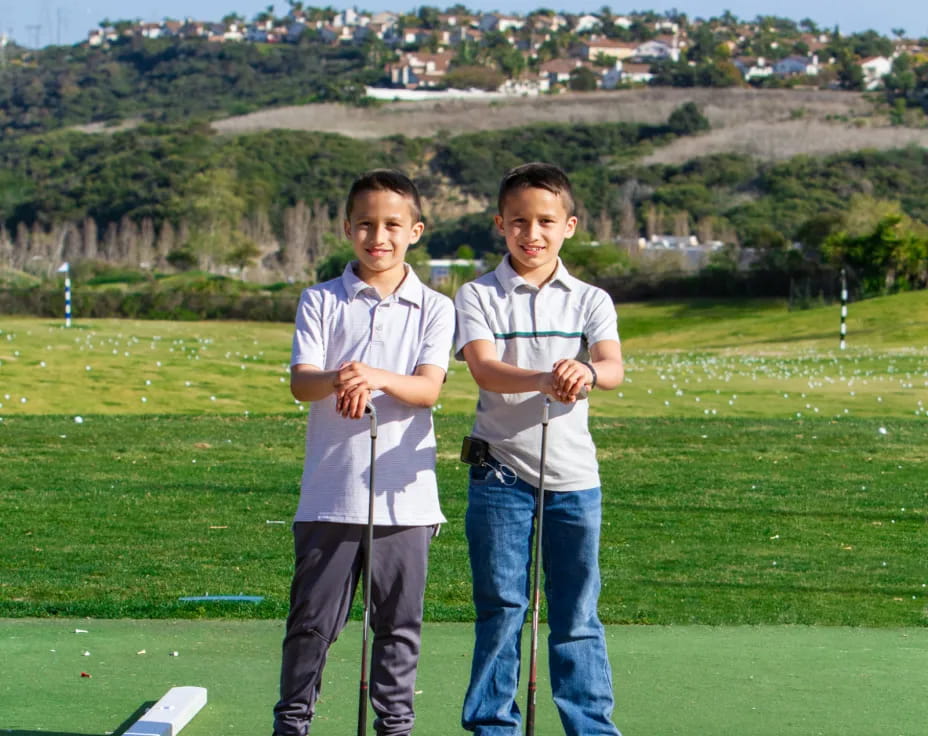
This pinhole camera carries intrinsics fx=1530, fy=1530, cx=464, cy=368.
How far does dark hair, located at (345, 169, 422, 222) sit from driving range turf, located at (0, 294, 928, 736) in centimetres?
152

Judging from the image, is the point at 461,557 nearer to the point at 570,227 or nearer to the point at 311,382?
the point at 570,227

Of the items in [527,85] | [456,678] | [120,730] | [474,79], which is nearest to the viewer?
[120,730]

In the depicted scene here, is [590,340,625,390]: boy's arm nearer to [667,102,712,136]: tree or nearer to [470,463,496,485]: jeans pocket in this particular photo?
[470,463,496,485]: jeans pocket

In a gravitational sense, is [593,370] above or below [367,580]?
above

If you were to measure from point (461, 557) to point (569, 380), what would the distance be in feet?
14.8

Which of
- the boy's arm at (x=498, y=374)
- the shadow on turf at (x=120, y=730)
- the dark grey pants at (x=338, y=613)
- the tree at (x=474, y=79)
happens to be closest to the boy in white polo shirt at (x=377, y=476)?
the dark grey pants at (x=338, y=613)

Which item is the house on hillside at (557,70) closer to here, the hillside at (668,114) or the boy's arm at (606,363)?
the hillside at (668,114)

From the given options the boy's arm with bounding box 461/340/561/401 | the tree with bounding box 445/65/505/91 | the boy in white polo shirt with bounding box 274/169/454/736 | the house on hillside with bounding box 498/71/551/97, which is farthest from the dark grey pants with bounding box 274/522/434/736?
the tree with bounding box 445/65/505/91

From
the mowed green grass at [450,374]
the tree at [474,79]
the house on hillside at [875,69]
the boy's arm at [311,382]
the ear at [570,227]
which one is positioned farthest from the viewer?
the tree at [474,79]

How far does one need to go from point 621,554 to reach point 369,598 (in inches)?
180

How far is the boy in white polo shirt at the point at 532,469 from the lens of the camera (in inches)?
161

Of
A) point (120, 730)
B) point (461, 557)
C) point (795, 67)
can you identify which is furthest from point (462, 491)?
point (795, 67)

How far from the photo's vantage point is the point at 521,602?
4.12 m

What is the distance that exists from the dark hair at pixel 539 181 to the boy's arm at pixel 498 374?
1.38 feet
